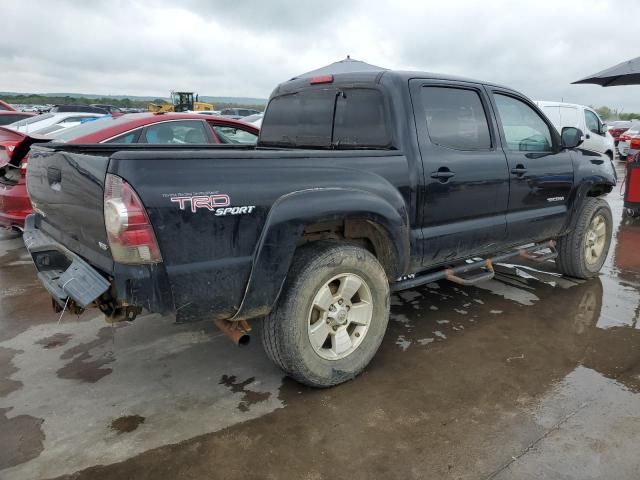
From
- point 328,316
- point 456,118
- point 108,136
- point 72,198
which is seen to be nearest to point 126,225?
point 72,198

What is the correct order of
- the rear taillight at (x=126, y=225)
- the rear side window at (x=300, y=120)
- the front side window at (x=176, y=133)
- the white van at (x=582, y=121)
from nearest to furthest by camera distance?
1. the rear taillight at (x=126, y=225)
2. the rear side window at (x=300, y=120)
3. the front side window at (x=176, y=133)
4. the white van at (x=582, y=121)

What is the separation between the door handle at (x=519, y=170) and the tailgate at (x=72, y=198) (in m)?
3.10

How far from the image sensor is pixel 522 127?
4.33 metres

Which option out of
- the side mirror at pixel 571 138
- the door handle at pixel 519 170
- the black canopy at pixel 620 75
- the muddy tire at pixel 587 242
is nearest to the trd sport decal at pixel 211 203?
the door handle at pixel 519 170

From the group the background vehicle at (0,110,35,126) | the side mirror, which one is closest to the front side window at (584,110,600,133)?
the side mirror

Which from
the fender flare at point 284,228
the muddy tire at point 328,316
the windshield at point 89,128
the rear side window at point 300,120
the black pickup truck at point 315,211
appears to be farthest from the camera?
the windshield at point 89,128

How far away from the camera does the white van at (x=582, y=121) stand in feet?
37.3

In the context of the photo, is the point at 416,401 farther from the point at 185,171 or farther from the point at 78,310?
the point at 78,310

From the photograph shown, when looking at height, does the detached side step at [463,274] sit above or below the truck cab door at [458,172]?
below

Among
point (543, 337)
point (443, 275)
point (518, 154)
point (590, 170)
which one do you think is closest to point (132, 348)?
point (443, 275)

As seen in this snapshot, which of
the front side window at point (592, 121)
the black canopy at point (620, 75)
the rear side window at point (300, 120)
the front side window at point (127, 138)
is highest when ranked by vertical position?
the black canopy at point (620, 75)

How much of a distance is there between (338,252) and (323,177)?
45cm

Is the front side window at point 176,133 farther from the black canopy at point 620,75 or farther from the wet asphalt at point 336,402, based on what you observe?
the black canopy at point 620,75

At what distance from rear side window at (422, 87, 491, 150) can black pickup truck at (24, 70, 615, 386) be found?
0.04 feet
